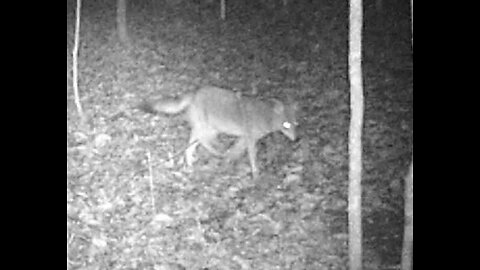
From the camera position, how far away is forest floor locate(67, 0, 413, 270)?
40.3 inches

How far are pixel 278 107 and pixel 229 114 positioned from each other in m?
0.10

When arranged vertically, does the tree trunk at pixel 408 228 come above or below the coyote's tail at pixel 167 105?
below

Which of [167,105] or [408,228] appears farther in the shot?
[167,105]

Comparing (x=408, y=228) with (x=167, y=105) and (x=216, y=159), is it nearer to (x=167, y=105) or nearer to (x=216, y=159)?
(x=216, y=159)

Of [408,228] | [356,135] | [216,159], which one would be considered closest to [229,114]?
[216,159]

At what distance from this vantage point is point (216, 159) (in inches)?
41.7

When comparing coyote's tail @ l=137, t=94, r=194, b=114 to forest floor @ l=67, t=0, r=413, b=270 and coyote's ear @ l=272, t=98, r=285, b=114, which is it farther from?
coyote's ear @ l=272, t=98, r=285, b=114

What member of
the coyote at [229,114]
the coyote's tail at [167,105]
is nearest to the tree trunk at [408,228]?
the coyote at [229,114]

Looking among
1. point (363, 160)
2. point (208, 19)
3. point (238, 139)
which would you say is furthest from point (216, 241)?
point (208, 19)

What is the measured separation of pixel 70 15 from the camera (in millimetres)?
1021

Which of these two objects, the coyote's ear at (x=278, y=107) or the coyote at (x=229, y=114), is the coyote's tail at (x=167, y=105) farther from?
the coyote's ear at (x=278, y=107)

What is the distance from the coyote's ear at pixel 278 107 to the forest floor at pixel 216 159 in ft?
0.04

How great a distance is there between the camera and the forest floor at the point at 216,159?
1.02 meters
